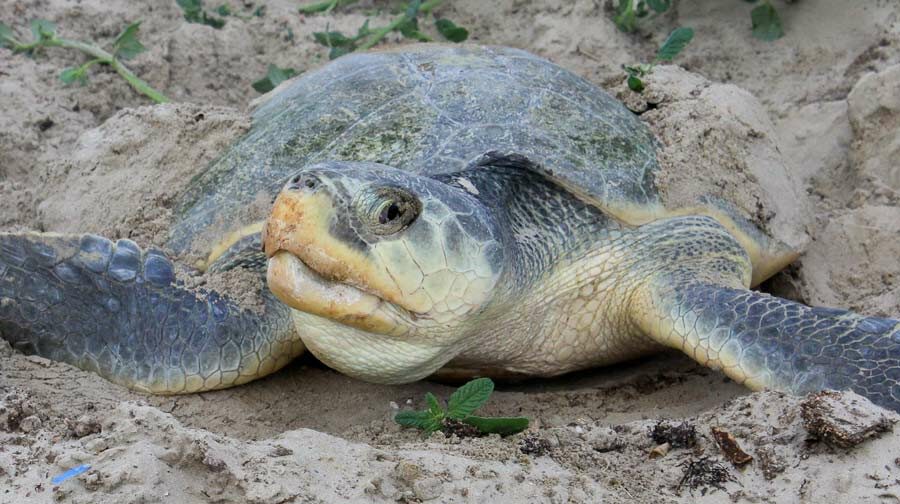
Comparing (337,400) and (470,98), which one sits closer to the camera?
(337,400)

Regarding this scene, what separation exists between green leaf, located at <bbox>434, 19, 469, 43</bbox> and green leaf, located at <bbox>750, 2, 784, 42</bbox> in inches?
44.6

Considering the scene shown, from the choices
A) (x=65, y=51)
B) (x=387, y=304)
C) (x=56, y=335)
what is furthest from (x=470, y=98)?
(x=65, y=51)

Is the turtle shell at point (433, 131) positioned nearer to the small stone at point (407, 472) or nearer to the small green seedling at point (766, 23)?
the small stone at point (407, 472)

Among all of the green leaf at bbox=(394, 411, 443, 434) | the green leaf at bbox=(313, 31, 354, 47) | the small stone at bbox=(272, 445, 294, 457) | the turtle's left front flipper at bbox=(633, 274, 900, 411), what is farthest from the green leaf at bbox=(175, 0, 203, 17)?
the small stone at bbox=(272, 445, 294, 457)

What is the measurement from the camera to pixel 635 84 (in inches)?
123

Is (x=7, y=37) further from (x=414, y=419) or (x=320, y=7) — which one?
(x=414, y=419)

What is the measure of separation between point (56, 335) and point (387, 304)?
2.84 ft

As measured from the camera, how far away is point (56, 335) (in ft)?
7.39

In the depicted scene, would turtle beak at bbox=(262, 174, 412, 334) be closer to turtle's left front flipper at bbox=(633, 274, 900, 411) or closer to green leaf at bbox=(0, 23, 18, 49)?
turtle's left front flipper at bbox=(633, 274, 900, 411)

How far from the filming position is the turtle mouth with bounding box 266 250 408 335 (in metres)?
1.84

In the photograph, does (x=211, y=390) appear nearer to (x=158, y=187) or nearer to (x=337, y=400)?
(x=337, y=400)

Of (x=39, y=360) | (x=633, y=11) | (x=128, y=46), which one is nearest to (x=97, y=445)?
(x=39, y=360)

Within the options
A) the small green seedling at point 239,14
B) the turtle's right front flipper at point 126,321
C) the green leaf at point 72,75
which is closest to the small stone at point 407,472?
the turtle's right front flipper at point 126,321

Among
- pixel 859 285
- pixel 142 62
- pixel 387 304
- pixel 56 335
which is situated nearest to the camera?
pixel 387 304
